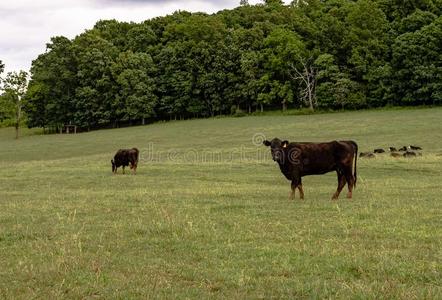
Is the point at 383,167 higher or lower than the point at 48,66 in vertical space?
lower

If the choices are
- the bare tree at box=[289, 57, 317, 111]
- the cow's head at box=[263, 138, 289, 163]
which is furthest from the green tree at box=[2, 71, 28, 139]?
the cow's head at box=[263, 138, 289, 163]

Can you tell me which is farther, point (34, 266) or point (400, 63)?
point (400, 63)

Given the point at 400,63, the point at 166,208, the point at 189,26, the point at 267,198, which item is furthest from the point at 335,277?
the point at 189,26

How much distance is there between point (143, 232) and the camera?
11148 mm

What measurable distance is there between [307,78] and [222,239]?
246ft

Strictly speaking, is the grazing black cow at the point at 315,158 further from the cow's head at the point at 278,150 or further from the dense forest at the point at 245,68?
the dense forest at the point at 245,68

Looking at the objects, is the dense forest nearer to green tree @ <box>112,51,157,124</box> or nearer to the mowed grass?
green tree @ <box>112,51,157,124</box>

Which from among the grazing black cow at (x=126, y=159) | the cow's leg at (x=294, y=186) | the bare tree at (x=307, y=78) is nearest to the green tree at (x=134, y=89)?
the bare tree at (x=307, y=78)

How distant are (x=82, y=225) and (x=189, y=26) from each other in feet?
287

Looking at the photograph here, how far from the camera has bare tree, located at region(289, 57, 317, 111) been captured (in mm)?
81062

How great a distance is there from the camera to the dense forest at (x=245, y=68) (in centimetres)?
7612

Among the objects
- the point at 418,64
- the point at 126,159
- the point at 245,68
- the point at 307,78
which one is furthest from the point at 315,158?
the point at 245,68

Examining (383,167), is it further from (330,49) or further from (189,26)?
(189,26)

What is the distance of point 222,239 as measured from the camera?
1015cm
